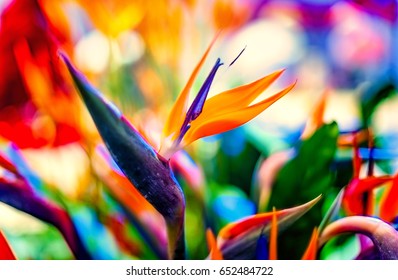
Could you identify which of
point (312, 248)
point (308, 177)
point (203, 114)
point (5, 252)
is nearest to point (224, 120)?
point (203, 114)

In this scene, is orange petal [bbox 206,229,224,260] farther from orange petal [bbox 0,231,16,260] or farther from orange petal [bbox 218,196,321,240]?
orange petal [bbox 0,231,16,260]

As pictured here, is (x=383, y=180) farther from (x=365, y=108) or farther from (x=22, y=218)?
(x=22, y=218)

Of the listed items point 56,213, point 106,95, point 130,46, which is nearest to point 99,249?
point 56,213

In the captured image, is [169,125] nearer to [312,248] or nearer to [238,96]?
[238,96]

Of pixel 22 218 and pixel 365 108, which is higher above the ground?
pixel 365 108

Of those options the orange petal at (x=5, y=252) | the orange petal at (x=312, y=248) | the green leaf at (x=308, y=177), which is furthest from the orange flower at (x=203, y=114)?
the orange petal at (x=5, y=252)

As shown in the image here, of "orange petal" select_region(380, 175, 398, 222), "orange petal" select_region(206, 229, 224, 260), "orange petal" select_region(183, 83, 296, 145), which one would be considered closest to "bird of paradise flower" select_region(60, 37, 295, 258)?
"orange petal" select_region(183, 83, 296, 145)

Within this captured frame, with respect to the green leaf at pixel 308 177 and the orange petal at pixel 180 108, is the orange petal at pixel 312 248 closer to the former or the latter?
the green leaf at pixel 308 177
